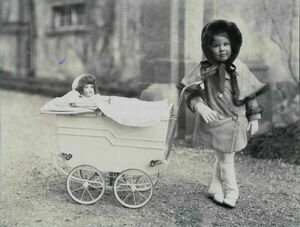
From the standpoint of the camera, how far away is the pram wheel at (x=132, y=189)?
3426 mm

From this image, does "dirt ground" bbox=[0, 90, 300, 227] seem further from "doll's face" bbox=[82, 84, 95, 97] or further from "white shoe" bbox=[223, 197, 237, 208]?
"doll's face" bbox=[82, 84, 95, 97]

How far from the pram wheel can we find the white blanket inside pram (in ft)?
1.41

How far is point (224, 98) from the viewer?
3.46 m

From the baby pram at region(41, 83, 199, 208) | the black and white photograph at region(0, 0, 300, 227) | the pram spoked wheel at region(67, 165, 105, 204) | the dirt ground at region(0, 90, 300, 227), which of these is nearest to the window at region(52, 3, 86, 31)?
the black and white photograph at region(0, 0, 300, 227)

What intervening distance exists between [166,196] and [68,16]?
815 cm

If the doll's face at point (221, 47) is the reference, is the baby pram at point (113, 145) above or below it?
below

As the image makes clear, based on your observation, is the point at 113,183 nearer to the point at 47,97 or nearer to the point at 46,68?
the point at 47,97

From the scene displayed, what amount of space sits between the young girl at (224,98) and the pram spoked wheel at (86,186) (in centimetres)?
87

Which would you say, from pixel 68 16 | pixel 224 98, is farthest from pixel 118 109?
pixel 68 16

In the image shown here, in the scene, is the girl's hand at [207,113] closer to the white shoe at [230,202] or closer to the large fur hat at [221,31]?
the large fur hat at [221,31]

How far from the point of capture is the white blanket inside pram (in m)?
3.21

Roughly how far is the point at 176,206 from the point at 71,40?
26.1ft

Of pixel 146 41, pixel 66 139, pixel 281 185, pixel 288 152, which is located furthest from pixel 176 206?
pixel 146 41

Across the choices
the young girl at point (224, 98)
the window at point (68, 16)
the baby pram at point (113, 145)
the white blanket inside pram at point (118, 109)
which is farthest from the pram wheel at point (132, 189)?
the window at point (68, 16)
